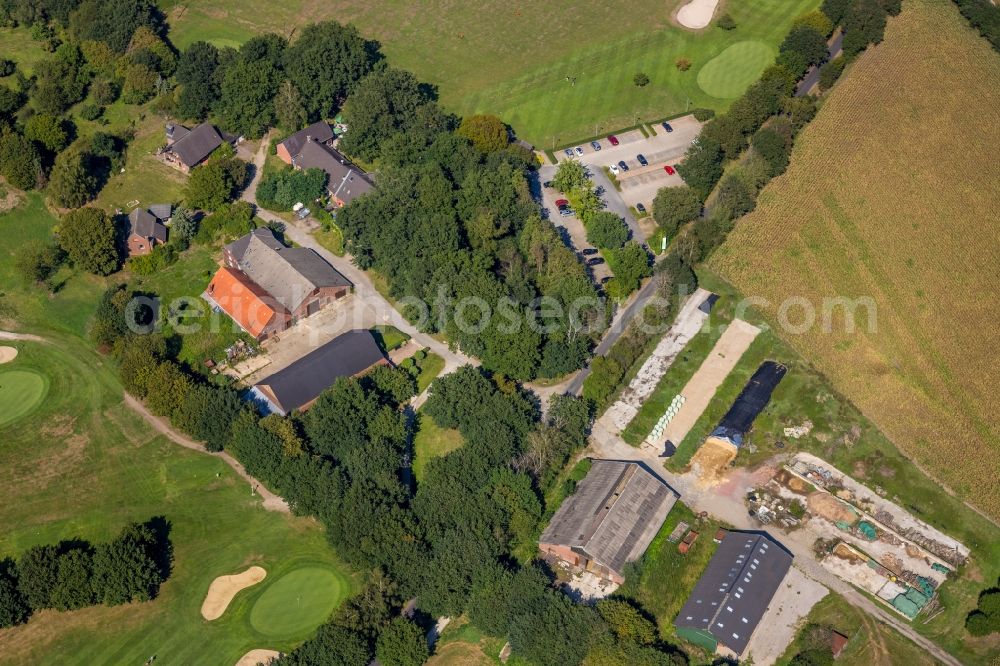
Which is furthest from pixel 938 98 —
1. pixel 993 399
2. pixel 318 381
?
pixel 318 381

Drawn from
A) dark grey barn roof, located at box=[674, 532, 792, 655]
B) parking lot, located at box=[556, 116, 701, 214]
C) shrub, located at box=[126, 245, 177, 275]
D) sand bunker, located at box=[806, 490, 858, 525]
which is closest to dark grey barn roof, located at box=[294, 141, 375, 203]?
shrub, located at box=[126, 245, 177, 275]

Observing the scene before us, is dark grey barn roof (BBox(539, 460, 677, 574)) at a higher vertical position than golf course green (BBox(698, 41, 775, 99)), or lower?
lower

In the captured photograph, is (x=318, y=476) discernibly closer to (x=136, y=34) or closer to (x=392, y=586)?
(x=392, y=586)

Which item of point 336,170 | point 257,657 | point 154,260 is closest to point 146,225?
point 154,260

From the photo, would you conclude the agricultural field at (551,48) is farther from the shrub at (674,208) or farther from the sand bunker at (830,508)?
the sand bunker at (830,508)

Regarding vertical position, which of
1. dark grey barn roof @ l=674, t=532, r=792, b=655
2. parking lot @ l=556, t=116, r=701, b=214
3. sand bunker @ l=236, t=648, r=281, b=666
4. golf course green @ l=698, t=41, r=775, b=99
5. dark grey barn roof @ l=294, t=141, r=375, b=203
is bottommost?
sand bunker @ l=236, t=648, r=281, b=666

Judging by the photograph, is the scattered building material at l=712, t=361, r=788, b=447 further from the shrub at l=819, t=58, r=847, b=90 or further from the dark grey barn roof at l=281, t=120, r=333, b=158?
the dark grey barn roof at l=281, t=120, r=333, b=158

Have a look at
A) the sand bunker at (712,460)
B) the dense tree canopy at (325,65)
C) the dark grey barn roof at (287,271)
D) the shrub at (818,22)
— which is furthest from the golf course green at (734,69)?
the dark grey barn roof at (287,271)

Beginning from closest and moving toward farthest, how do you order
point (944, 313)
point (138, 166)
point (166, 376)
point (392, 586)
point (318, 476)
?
point (392, 586) < point (318, 476) < point (166, 376) < point (944, 313) < point (138, 166)
